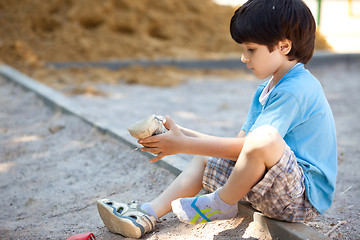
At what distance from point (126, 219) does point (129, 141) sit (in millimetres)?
1117

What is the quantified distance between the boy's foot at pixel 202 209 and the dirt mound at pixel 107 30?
5.46 metres

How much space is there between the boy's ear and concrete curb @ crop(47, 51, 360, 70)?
5315mm

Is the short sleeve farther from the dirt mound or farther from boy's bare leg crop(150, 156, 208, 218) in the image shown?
the dirt mound

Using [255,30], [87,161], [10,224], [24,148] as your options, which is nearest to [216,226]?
[255,30]

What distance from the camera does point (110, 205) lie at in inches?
76.8

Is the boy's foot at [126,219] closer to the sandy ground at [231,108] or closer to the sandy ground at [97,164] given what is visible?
the sandy ground at [97,164]

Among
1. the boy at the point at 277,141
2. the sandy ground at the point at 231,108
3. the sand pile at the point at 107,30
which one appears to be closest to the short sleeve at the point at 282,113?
the boy at the point at 277,141

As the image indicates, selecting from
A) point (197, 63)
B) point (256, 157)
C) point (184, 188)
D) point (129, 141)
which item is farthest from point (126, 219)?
point (197, 63)

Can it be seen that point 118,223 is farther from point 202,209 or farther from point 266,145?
point 266,145

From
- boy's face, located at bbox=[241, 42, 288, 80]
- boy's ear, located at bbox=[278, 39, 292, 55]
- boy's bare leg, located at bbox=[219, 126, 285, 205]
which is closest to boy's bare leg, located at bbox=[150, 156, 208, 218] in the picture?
boy's bare leg, located at bbox=[219, 126, 285, 205]

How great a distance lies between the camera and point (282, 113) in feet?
5.34

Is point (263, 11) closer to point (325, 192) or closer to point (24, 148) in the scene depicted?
point (325, 192)

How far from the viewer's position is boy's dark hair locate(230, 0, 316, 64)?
1690 mm

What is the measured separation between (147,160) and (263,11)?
4.49 ft
